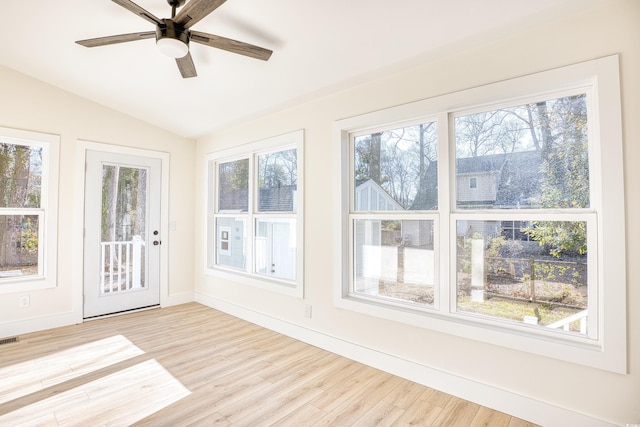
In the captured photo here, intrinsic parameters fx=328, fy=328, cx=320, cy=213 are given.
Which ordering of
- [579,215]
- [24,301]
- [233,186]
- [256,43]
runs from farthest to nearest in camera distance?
[233,186] → [24,301] → [256,43] → [579,215]

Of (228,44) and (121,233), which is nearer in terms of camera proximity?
(228,44)

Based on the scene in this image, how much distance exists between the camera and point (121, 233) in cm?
433

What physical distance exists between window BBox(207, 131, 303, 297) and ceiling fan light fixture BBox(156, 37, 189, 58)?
151 cm

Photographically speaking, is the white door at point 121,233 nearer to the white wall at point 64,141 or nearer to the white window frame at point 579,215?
the white wall at point 64,141

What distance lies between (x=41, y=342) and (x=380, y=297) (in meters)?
3.43

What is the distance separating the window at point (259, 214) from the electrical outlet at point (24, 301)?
6.46ft

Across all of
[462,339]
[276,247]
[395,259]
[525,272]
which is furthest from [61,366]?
[525,272]

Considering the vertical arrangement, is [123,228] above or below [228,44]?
below

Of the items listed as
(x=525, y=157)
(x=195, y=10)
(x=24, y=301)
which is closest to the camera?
(x=195, y=10)

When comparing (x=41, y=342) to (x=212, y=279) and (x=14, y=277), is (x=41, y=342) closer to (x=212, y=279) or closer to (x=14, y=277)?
(x=14, y=277)

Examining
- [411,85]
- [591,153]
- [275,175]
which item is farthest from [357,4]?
[275,175]

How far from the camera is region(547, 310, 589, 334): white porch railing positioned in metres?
1.97

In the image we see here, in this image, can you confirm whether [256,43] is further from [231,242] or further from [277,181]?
[231,242]

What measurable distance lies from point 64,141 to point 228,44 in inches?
115
